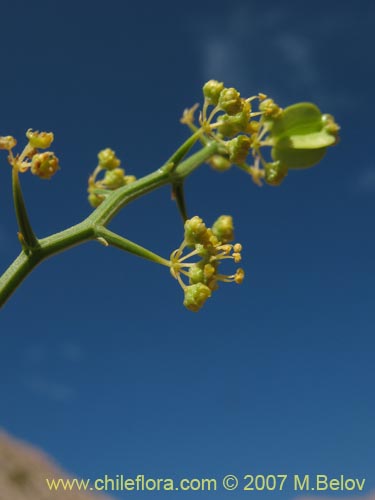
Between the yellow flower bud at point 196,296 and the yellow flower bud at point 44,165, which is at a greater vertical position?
the yellow flower bud at point 44,165

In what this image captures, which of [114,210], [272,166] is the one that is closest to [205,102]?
[272,166]

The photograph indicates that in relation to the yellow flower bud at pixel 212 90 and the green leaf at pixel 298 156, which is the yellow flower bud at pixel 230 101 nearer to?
the yellow flower bud at pixel 212 90

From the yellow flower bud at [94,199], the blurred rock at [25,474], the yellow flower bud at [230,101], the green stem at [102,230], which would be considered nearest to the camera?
the green stem at [102,230]

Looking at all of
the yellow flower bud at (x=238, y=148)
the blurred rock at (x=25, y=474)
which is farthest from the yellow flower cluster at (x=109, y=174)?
the blurred rock at (x=25, y=474)

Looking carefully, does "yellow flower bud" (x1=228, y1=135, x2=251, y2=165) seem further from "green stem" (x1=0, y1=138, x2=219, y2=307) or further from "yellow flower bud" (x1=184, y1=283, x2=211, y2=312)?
"yellow flower bud" (x1=184, y1=283, x2=211, y2=312)

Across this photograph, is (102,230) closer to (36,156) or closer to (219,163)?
(36,156)

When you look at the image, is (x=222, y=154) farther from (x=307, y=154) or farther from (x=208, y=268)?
(x=208, y=268)
